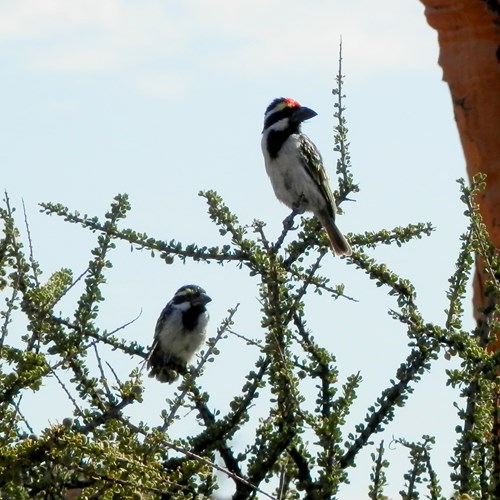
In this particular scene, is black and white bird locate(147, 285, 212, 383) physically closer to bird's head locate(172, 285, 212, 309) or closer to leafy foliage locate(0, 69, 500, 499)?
bird's head locate(172, 285, 212, 309)

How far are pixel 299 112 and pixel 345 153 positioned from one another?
12.7 feet

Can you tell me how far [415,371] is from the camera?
137 inches

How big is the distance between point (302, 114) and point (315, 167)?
0.38 metres

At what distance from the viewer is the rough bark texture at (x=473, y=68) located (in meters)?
5.59

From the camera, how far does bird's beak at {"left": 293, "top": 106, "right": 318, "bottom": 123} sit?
855 cm

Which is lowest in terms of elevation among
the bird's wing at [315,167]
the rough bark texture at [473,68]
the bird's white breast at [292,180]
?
the rough bark texture at [473,68]

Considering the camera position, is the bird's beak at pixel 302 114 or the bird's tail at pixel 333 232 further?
the bird's beak at pixel 302 114

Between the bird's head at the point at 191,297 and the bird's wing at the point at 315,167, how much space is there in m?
1.34

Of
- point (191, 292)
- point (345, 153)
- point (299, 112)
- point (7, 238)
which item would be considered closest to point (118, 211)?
point (7, 238)

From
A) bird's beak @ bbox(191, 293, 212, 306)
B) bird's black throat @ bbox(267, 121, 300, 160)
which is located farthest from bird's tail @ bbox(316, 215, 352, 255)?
bird's beak @ bbox(191, 293, 212, 306)

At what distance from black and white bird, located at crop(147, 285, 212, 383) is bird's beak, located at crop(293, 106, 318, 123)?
5.09 feet

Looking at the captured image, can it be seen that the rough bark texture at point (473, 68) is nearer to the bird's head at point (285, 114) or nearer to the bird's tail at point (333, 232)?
the bird's tail at point (333, 232)

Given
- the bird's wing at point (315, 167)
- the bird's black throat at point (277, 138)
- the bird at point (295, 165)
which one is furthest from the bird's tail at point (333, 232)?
the bird's black throat at point (277, 138)

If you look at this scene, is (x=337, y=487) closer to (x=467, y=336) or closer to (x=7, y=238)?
(x=467, y=336)
